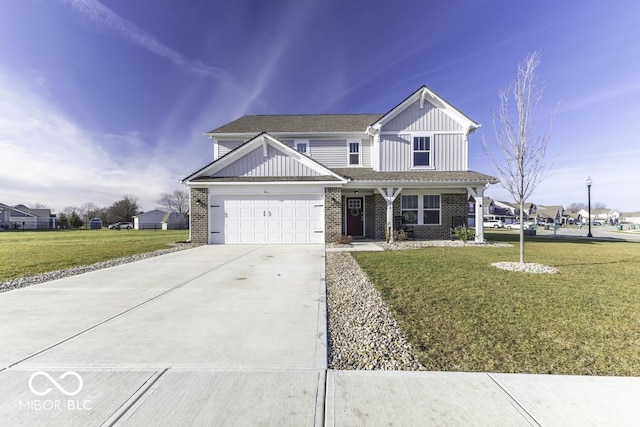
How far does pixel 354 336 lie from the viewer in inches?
134

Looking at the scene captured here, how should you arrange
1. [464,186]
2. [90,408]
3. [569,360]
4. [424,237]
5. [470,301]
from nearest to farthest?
[90,408]
[569,360]
[470,301]
[464,186]
[424,237]

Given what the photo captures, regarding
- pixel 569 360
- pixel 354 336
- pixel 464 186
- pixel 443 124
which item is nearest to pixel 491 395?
pixel 569 360

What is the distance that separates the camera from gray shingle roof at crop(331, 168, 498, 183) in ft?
43.4

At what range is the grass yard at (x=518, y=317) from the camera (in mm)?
2818

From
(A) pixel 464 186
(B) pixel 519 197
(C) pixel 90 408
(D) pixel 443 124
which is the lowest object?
(C) pixel 90 408

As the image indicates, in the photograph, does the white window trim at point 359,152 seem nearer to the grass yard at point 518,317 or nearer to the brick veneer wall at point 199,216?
the brick veneer wall at point 199,216

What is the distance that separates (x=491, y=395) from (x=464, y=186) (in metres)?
13.0

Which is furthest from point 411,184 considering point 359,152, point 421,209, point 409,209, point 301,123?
point 301,123

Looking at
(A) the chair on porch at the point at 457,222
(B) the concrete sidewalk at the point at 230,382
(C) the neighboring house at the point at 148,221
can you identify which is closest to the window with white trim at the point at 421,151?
(A) the chair on porch at the point at 457,222

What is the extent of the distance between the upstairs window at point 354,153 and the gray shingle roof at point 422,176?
1143mm

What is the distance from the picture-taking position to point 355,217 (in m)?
15.7

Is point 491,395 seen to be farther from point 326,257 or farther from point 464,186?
point 464,186

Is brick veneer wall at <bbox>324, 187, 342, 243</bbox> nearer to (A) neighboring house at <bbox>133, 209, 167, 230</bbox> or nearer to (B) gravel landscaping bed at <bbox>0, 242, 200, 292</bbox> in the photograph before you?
(B) gravel landscaping bed at <bbox>0, 242, 200, 292</bbox>

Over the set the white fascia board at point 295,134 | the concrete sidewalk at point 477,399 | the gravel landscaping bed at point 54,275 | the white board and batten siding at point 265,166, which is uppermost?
the white fascia board at point 295,134
